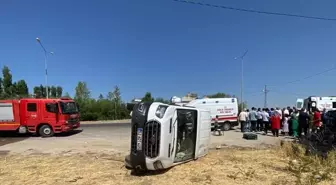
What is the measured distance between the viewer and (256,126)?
914 inches

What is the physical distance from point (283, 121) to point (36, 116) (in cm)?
1611

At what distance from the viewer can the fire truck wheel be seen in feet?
70.7

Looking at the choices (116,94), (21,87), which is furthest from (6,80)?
(116,94)

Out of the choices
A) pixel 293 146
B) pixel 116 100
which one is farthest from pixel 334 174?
pixel 116 100

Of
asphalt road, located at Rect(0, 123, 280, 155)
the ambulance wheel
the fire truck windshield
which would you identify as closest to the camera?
asphalt road, located at Rect(0, 123, 280, 155)

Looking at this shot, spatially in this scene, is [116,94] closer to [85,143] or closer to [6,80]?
[6,80]

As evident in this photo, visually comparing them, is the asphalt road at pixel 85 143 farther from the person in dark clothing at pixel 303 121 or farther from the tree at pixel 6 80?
the tree at pixel 6 80

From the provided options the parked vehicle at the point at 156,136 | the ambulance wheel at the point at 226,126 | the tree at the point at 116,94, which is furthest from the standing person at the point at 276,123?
the tree at the point at 116,94

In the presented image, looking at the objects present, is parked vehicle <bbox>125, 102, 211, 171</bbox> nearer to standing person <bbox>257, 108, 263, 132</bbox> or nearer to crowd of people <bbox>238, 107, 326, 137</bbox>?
crowd of people <bbox>238, 107, 326, 137</bbox>

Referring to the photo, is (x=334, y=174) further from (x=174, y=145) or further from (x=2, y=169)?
(x=2, y=169)

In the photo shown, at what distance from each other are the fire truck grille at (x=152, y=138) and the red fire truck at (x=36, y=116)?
1462 cm

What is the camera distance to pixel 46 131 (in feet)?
70.9

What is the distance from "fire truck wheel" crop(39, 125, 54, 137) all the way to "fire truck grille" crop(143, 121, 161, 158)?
15.1 m

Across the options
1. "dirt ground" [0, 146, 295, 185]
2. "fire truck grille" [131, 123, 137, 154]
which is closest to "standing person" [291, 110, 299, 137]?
"dirt ground" [0, 146, 295, 185]
